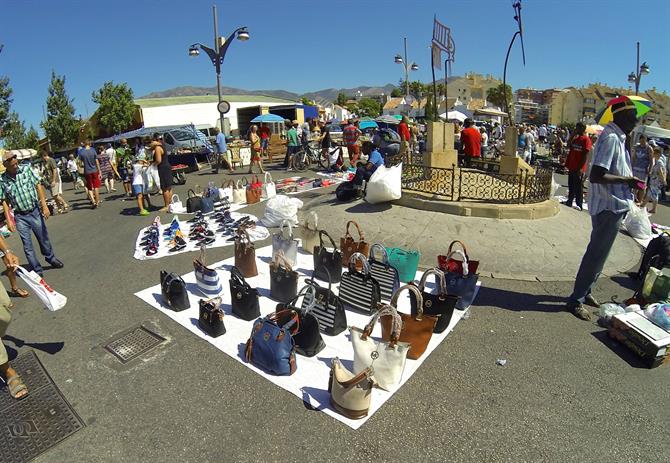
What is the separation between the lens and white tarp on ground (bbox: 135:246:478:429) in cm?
343

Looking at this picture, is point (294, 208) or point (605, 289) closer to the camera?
point (605, 289)

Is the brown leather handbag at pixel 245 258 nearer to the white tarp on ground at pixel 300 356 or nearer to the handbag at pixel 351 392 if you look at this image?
the white tarp on ground at pixel 300 356

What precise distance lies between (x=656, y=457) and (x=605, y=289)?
11.0 ft

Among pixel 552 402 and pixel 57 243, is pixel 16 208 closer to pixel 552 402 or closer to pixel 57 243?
pixel 57 243

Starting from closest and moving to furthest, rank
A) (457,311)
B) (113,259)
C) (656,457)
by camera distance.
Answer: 1. (656,457)
2. (457,311)
3. (113,259)

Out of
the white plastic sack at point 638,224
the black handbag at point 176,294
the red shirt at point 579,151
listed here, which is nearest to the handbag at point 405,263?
the black handbag at point 176,294

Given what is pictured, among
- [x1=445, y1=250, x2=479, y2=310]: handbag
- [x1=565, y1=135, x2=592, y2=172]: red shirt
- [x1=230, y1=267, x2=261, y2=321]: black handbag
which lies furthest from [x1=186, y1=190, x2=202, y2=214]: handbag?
[x1=565, y1=135, x2=592, y2=172]: red shirt

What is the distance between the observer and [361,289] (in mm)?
4770

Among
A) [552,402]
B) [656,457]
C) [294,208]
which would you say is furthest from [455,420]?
[294,208]

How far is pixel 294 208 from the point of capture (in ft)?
28.1

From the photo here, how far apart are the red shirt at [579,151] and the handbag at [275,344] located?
8.63 m

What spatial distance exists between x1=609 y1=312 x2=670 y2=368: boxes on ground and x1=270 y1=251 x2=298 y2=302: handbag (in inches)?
144

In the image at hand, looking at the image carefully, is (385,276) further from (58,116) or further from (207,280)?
(58,116)

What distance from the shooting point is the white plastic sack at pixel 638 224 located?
7.91 metres
